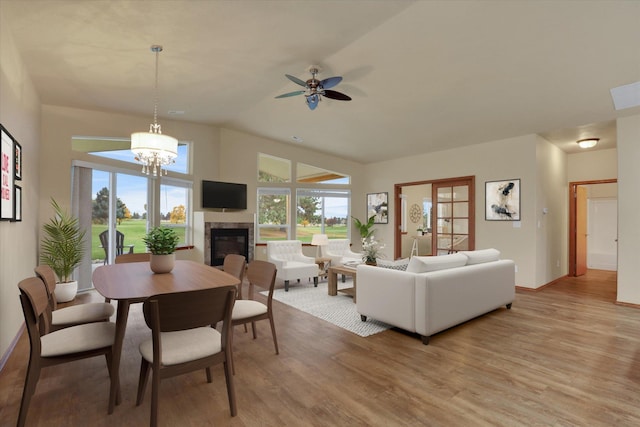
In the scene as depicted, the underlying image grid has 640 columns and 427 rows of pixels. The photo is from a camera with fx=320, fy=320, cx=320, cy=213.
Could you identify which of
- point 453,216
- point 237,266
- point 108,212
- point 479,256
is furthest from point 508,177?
point 108,212

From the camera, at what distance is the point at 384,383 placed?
92.7 inches

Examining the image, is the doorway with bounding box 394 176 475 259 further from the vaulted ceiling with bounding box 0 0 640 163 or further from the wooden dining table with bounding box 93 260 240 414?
the wooden dining table with bounding box 93 260 240 414

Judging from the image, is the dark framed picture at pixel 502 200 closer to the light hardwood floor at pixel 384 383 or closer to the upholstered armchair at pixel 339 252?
the light hardwood floor at pixel 384 383

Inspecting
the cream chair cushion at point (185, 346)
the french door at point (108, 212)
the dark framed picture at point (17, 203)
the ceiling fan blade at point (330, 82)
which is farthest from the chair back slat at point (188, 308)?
the french door at point (108, 212)

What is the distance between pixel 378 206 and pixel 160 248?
598 cm

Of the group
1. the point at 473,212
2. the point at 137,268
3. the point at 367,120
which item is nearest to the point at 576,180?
the point at 473,212

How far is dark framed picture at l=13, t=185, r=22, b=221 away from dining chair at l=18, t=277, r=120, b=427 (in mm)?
1300

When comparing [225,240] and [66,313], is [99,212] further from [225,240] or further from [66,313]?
[66,313]

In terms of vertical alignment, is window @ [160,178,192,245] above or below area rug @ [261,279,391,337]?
above

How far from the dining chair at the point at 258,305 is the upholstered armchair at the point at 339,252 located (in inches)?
129

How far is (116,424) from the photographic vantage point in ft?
6.08

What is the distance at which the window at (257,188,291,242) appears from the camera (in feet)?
24.7

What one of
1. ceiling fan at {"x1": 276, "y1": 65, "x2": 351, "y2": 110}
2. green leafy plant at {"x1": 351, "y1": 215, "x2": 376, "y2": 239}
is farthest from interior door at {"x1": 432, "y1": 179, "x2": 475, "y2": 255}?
ceiling fan at {"x1": 276, "y1": 65, "x2": 351, "y2": 110}

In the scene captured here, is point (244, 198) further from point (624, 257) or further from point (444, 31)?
point (624, 257)
